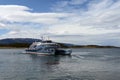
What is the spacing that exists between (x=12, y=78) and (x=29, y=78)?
8.84 feet

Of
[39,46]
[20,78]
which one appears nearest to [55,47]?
[39,46]

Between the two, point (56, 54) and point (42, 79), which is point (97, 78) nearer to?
point (42, 79)

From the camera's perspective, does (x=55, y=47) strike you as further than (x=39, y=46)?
No

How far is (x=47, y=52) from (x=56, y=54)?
183 inches

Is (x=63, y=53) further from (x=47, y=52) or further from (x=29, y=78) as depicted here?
(x=29, y=78)

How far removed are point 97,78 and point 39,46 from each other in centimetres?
9599

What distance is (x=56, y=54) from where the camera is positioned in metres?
129

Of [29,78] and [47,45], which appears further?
[47,45]

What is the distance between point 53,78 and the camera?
42.6 metres

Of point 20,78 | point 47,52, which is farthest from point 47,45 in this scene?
point 20,78

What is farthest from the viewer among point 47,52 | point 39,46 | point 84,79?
point 39,46

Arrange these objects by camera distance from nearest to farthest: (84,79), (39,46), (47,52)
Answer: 1. (84,79)
2. (47,52)
3. (39,46)

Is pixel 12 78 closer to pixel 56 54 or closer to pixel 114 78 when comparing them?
pixel 114 78

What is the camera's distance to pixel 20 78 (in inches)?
1708
